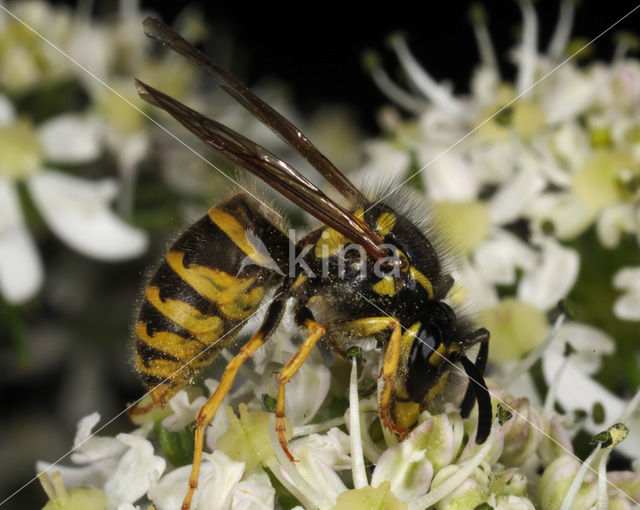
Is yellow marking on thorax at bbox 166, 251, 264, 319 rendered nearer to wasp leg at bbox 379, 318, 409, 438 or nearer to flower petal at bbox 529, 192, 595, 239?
wasp leg at bbox 379, 318, 409, 438

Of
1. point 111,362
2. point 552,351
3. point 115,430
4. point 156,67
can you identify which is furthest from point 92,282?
point 552,351

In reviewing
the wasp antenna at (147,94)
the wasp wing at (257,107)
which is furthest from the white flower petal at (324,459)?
the wasp antenna at (147,94)

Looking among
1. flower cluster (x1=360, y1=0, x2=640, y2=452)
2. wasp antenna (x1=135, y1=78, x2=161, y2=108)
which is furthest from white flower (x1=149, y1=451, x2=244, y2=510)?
flower cluster (x1=360, y1=0, x2=640, y2=452)

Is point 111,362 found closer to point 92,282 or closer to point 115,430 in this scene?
point 92,282

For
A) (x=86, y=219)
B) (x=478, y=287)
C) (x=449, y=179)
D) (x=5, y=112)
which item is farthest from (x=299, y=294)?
(x=5, y=112)

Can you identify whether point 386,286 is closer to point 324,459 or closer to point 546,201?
point 324,459
